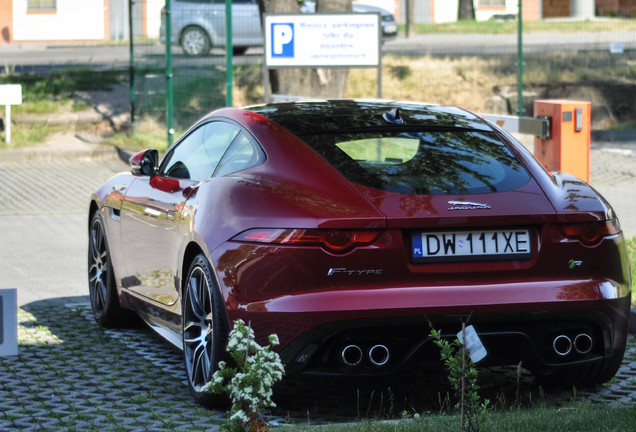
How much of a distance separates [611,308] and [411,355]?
989 millimetres

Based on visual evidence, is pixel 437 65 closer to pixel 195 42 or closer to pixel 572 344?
pixel 195 42

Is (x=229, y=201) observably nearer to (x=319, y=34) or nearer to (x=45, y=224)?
(x=45, y=224)

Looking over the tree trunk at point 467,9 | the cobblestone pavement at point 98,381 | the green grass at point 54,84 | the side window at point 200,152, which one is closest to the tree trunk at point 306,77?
the green grass at point 54,84

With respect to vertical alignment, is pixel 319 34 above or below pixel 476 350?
above

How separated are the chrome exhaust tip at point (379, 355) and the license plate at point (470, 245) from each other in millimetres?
411

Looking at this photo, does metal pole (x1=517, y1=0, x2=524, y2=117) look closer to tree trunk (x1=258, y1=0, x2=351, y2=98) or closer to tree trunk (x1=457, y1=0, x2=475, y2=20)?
tree trunk (x1=258, y1=0, x2=351, y2=98)

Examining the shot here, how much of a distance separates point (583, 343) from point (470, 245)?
0.75 metres

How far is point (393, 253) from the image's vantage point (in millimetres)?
5215

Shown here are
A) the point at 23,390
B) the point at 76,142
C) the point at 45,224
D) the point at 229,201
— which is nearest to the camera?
the point at 229,201

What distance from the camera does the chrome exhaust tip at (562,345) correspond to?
18.0 ft

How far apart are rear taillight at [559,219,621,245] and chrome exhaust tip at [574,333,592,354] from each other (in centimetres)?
43

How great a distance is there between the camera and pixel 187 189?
632cm

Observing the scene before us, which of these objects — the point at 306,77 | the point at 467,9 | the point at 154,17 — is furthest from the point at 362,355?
the point at 467,9

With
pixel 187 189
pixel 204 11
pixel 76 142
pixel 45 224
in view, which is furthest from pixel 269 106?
pixel 76 142
